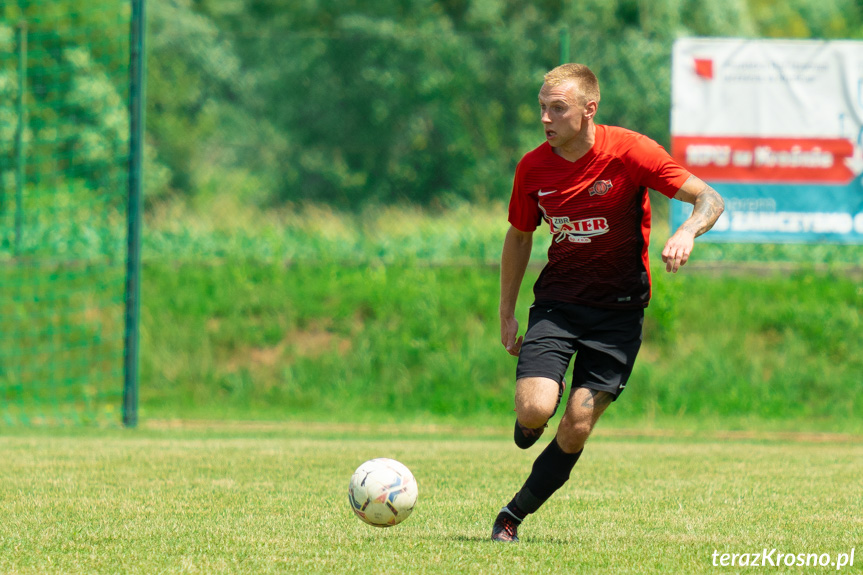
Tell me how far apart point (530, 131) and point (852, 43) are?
17.0ft

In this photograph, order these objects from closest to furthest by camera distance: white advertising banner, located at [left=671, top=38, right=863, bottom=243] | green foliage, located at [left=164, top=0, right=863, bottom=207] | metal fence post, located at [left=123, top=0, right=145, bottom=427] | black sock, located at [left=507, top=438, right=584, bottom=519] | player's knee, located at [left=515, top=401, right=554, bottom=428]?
player's knee, located at [left=515, top=401, right=554, bottom=428] < black sock, located at [left=507, top=438, right=584, bottom=519] < metal fence post, located at [left=123, top=0, right=145, bottom=427] < white advertising banner, located at [left=671, top=38, right=863, bottom=243] < green foliage, located at [left=164, top=0, right=863, bottom=207]

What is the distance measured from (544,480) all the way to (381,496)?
771 mm

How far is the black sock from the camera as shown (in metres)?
5.18

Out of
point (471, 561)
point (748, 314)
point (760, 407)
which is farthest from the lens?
point (748, 314)

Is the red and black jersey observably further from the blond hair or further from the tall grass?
the tall grass

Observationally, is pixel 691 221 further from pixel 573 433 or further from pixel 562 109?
pixel 573 433

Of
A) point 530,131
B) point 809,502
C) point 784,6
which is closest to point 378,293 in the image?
point 530,131

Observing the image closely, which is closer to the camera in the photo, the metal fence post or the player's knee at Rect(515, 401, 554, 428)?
the player's knee at Rect(515, 401, 554, 428)

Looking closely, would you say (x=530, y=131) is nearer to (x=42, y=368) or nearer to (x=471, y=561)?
(x=42, y=368)

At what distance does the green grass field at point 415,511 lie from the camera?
4.58 m

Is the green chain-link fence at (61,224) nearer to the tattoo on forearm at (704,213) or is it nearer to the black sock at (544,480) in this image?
the black sock at (544,480)

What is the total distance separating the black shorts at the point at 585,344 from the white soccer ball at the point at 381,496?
76cm

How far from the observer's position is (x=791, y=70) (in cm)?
1430

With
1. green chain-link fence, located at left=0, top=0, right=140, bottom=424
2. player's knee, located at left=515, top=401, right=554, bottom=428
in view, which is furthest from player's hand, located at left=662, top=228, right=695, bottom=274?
green chain-link fence, located at left=0, top=0, right=140, bottom=424
